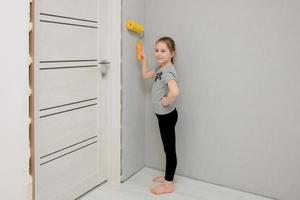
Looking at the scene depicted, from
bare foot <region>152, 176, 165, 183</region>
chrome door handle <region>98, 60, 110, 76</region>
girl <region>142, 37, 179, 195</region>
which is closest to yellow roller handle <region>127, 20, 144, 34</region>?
girl <region>142, 37, 179, 195</region>

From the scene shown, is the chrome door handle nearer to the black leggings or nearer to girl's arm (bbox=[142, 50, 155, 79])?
girl's arm (bbox=[142, 50, 155, 79])

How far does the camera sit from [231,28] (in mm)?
2133

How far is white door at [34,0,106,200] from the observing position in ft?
5.61

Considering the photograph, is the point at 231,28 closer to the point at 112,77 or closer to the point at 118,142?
the point at 112,77

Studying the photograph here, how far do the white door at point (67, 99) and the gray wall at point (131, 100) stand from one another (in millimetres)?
197

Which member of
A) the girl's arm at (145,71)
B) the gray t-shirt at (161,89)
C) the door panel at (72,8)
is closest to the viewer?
the door panel at (72,8)

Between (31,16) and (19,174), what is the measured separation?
80 centimetres

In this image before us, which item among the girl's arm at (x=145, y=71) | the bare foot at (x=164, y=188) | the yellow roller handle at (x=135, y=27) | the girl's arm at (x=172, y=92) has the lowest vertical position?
the bare foot at (x=164, y=188)

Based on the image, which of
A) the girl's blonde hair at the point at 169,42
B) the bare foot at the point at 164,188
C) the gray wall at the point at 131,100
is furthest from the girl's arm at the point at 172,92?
the bare foot at the point at 164,188

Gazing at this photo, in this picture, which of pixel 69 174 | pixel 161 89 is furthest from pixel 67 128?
pixel 161 89

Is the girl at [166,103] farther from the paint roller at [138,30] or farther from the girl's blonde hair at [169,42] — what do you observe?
the paint roller at [138,30]

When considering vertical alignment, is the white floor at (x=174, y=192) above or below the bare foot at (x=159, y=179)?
below

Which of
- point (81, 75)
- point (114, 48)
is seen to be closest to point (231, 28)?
point (114, 48)

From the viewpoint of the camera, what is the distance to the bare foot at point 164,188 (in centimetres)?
218
